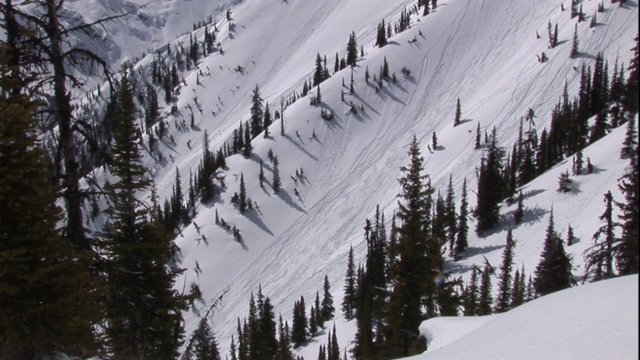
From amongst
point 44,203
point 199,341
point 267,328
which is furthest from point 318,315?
point 44,203

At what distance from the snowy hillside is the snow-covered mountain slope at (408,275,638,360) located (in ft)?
134

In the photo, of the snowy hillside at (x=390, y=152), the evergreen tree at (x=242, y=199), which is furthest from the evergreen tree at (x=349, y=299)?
the evergreen tree at (x=242, y=199)

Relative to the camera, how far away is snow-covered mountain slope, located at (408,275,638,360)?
530cm

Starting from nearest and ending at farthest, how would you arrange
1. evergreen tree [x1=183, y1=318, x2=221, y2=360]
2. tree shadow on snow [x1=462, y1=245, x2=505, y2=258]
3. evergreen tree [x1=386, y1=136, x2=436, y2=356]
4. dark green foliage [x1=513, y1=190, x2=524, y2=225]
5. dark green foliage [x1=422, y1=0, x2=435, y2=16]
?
evergreen tree [x1=183, y1=318, x2=221, y2=360], evergreen tree [x1=386, y1=136, x2=436, y2=356], tree shadow on snow [x1=462, y1=245, x2=505, y2=258], dark green foliage [x1=513, y1=190, x2=524, y2=225], dark green foliage [x1=422, y1=0, x2=435, y2=16]

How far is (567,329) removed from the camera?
5.78 metres

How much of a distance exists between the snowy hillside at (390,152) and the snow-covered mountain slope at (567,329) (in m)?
40.9

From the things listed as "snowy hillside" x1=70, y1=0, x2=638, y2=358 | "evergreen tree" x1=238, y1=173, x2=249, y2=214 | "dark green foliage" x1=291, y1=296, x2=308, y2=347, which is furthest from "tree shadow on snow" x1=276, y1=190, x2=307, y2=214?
"dark green foliage" x1=291, y1=296, x2=308, y2=347

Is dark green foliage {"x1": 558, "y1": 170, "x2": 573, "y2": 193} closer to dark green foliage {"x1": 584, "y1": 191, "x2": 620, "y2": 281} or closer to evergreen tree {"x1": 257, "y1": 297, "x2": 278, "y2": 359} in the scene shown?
dark green foliage {"x1": 584, "y1": 191, "x2": 620, "y2": 281}

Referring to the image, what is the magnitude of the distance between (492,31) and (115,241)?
432 ft

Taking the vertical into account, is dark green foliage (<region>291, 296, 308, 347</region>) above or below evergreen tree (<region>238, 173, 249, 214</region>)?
below

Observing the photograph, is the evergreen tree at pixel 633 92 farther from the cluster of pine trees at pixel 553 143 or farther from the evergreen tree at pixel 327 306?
the evergreen tree at pixel 327 306

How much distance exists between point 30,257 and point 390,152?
301ft

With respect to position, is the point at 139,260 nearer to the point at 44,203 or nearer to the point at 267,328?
the point at 44,203

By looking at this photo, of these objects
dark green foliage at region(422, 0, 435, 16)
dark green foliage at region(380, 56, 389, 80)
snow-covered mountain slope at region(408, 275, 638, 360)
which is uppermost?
dark green foliage at region(422, 0, 435, 16)
